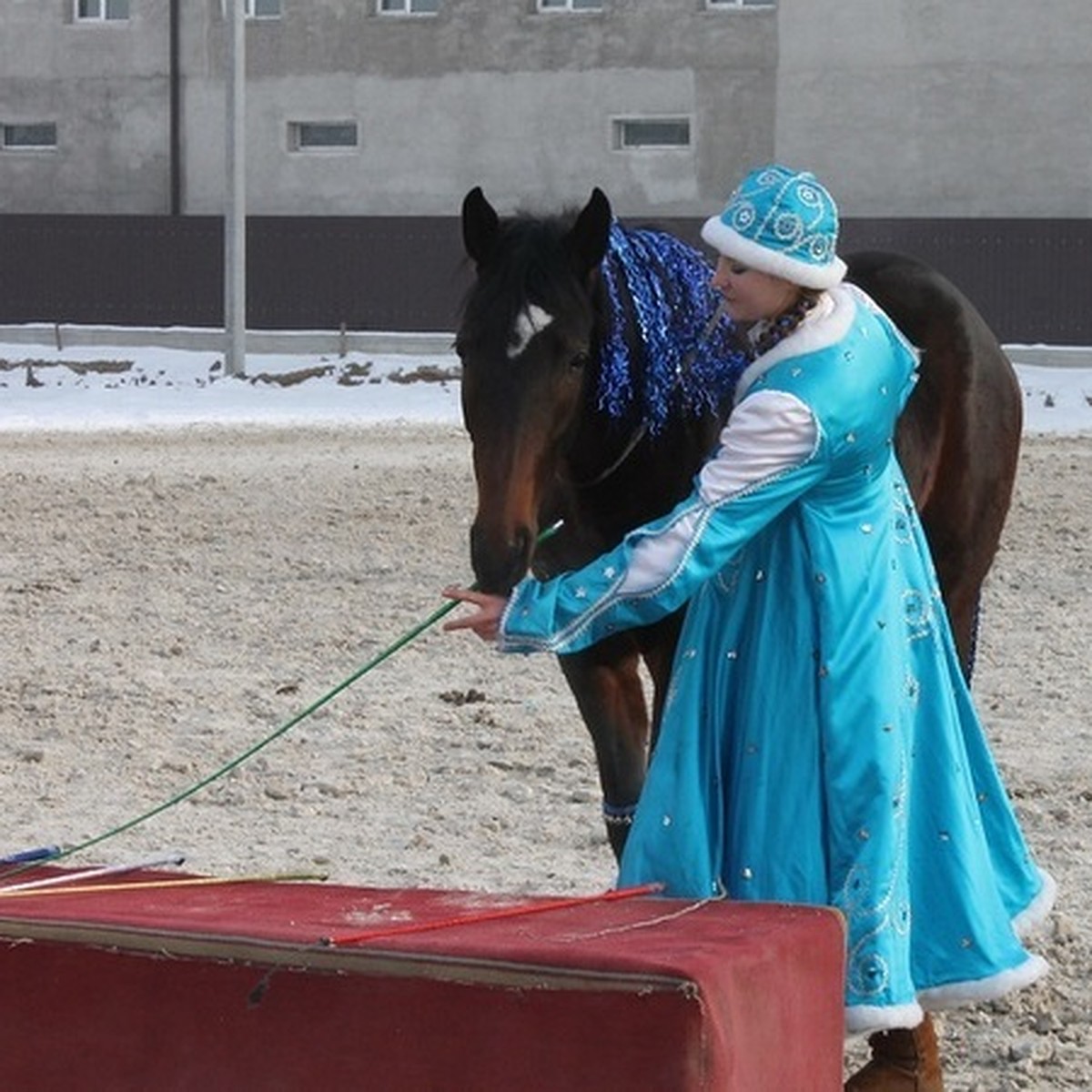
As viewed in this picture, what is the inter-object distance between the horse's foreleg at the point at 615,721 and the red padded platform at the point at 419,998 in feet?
5.76

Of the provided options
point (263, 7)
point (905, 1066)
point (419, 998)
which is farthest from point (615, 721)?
point (263, 7)

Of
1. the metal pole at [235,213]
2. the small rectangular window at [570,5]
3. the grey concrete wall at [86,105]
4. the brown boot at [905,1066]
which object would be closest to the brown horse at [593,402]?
the brown boot at [905,1066]

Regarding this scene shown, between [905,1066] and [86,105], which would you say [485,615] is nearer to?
[905,1066]

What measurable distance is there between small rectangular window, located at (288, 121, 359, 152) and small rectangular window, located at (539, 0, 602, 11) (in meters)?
2.82

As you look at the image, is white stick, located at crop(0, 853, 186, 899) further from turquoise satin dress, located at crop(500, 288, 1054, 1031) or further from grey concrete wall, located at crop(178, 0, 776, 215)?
grey concrete wall, located at crop(178, 0, 776, 215)

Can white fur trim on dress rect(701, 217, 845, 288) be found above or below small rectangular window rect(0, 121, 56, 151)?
above

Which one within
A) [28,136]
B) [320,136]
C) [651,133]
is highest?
[651,133]

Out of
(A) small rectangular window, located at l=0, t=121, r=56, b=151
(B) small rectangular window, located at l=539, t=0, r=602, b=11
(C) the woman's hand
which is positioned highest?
(C) the woman's hand

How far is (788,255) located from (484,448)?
0.69 m

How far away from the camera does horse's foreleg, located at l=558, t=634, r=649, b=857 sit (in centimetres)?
574

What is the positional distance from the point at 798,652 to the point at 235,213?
22.3 metres

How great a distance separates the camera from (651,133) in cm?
3278

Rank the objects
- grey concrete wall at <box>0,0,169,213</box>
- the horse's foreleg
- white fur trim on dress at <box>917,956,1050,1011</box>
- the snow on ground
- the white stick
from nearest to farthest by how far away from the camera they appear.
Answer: the white stick
white fur trim on dress at <box>917,956,1050,1011</box>
the horse's foreleg
the snow on ground
grey concrete wall at <box>0,0,169,213</box>

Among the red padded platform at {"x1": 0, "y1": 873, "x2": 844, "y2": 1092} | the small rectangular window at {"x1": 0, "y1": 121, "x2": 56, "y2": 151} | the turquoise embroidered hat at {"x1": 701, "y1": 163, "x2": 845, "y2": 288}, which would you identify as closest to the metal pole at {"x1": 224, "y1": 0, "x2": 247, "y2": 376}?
the small rectangular window at {"x1": 0, "y1": 121, "x2": 56, "y2": 151}
